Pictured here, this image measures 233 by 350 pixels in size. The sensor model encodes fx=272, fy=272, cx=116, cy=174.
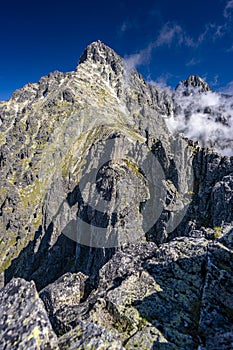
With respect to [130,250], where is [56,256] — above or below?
above

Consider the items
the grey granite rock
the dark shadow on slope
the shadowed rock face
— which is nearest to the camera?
the grey granite rock

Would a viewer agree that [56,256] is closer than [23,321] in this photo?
No

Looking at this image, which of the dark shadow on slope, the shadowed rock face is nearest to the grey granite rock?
the shadowed rock face

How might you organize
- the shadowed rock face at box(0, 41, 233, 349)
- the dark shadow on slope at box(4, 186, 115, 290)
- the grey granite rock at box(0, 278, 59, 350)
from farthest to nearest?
the dark shadow on slope at box(4, 186, 115, 290)
the shadowed rock face at box(0, 41, 233, 349)
the grey granite rock at box(0, 278, 59, 350)

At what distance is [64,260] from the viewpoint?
131 metres

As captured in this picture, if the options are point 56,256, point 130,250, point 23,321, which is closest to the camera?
point 23,321

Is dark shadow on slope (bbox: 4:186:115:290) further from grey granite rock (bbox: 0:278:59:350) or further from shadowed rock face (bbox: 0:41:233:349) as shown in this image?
grey granite rock (bbox: 0:278:59:350)

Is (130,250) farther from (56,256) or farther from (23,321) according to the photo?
(56,256)

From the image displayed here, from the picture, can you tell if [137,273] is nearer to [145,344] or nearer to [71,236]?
[145,344]

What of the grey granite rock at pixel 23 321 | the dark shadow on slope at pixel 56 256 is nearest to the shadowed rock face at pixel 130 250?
the grey granite rock at pixel 23 321

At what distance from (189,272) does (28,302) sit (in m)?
9.11

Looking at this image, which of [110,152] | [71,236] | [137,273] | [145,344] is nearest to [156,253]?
[137,273]

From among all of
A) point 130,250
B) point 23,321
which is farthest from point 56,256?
point 23,321

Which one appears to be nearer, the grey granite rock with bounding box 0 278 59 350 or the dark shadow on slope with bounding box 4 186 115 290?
the grey granite rock with bounding box 0 278 59 350
